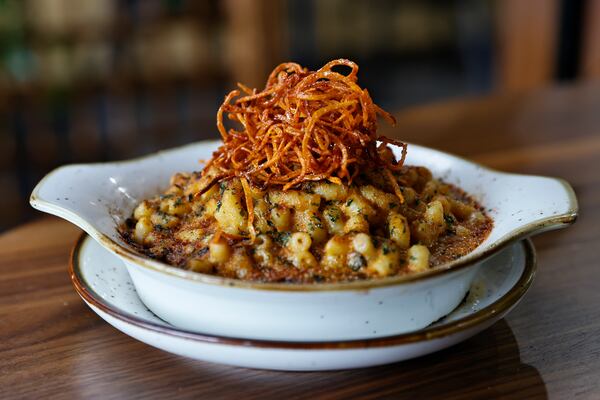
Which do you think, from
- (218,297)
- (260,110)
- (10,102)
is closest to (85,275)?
(218,297)

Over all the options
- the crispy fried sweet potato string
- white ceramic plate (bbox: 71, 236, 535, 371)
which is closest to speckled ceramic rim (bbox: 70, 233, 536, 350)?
white ceramic plate (bbox: 71, 236, 535, 371)

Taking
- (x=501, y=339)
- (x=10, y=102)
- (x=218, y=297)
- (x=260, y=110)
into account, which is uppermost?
(x=260, y=110)

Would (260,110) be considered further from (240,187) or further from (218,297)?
(218,297)

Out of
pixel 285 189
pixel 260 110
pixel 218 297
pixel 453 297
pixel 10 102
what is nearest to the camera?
pixel 218 297

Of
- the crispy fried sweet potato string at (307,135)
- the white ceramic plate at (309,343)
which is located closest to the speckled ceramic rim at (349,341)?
the white ceramic plate at (309,343)

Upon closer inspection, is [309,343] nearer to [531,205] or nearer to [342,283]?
[342,283]

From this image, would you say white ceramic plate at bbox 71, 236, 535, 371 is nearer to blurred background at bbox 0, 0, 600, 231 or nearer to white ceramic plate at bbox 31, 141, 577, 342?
white ceramic plate at bbox 31, 141, 577, 342
